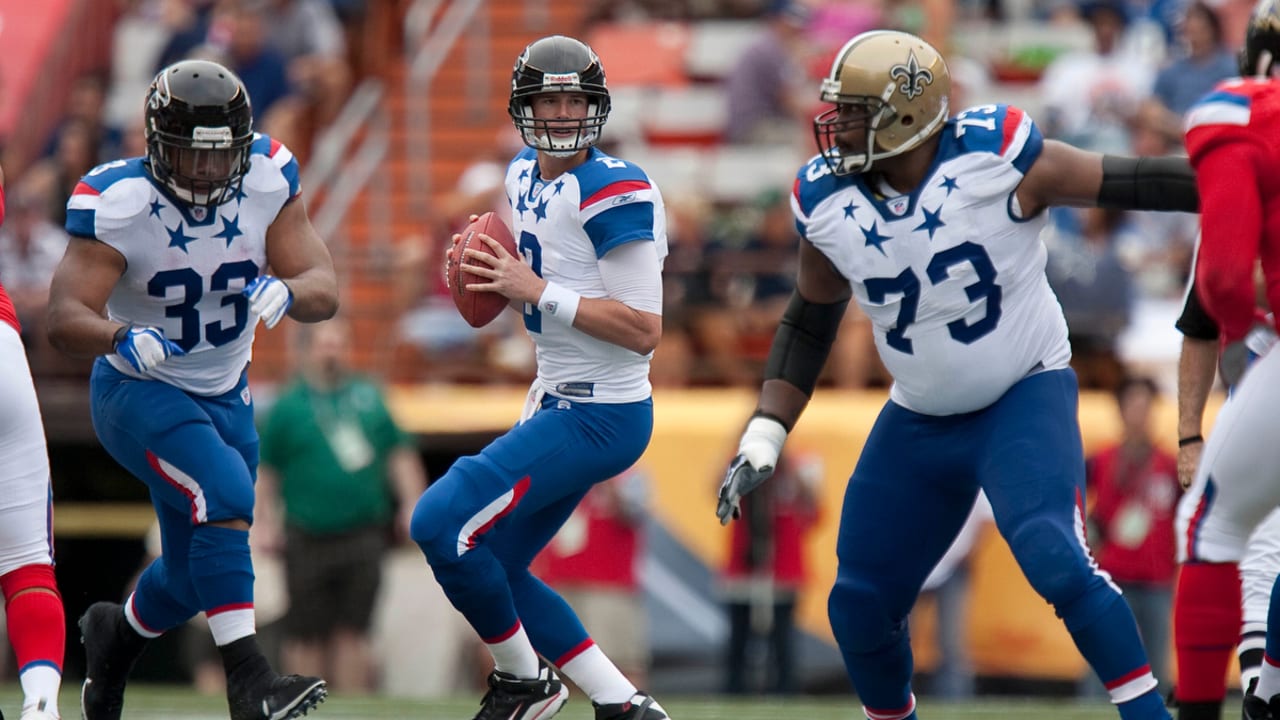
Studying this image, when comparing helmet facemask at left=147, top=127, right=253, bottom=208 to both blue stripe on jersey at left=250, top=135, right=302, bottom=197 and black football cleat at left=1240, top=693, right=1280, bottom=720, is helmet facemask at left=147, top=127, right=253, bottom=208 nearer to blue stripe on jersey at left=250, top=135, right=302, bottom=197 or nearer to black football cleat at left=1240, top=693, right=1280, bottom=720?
blue stripe on jersey at left=250, top=135, right=302, bottom=197

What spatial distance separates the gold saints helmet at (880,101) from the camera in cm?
483

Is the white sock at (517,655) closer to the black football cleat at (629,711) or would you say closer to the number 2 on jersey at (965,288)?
the black football cleat at (629,711)

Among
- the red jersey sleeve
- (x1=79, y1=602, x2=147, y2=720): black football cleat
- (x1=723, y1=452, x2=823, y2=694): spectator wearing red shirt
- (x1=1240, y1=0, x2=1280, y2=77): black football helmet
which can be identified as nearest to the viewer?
the red jersey sleeve

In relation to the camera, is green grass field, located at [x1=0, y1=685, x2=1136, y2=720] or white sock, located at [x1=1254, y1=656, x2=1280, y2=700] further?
green grass field, located at [x1=0, y1=685, x2=1136, y2=720]

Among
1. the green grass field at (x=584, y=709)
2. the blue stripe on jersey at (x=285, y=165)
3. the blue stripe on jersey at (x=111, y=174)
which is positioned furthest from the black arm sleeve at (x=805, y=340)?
the green grass field at (x=584, y=709)

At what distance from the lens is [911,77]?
191 inches

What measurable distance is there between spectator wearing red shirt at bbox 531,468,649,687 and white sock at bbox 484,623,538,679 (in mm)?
3992

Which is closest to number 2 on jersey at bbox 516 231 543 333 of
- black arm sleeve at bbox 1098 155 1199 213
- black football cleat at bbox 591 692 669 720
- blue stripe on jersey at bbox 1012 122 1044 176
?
black football cleat at bbox 591 692 669 720

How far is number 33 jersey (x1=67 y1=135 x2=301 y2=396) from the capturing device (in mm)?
5273

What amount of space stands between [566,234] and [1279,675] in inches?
88.8

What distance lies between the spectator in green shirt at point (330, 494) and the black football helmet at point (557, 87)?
4366mm

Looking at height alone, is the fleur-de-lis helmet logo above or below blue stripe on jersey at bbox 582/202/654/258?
above

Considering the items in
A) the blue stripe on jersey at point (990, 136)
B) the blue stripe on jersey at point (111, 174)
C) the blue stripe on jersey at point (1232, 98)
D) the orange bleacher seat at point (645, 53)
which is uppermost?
the orange bleacher seat at point (645, 53)

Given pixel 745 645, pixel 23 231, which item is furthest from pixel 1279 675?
pixel 23 231
